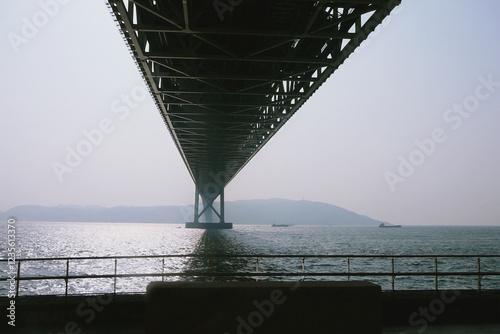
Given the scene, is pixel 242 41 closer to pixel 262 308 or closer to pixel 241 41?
pixel 241 41

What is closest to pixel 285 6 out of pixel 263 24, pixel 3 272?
pixel 263 24

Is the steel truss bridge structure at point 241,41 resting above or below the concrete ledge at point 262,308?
above

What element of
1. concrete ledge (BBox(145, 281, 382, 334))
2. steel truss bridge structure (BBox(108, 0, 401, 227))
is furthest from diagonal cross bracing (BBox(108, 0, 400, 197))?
concrete ledge (BBox(145, 281, 382, 334))

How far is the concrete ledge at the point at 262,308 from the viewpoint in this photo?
459 cm

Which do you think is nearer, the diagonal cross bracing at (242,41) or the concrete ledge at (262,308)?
the concrete ledge at (262,308)

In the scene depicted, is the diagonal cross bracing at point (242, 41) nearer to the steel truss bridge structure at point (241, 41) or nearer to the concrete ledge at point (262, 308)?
Result: the steel truss bridge structure at point (241, 41)

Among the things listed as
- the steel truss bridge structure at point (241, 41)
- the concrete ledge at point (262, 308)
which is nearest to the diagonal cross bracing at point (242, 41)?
the steel truss bridge structure at point (241, 41)

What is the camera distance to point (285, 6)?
14.0 m

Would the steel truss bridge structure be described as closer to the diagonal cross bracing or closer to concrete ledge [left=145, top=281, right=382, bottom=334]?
the diagonal cross bracing

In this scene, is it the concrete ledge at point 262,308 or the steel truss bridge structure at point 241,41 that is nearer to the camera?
the concrete ledge at point 262,308

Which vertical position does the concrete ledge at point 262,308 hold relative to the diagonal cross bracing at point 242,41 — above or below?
below

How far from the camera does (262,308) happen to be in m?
4.64

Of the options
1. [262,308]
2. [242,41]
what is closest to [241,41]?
[242,41]

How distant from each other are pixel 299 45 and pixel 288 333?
1436cm
